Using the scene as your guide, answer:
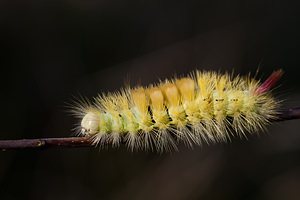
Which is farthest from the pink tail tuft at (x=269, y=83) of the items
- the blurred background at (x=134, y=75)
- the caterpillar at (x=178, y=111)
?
the blurred background at (x=134, y=75)

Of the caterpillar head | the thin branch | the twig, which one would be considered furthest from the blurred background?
the twig

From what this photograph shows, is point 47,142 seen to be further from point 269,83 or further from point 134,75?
point 134,75

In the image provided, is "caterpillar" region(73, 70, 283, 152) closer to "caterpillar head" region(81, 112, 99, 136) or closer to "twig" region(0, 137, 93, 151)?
"caterpillar head" region(81, 112, 99, 136)

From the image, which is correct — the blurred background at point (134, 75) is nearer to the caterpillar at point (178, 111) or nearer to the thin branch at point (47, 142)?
the caterpillar at point (178, 111)

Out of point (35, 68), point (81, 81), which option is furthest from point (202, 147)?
point (35, 68)

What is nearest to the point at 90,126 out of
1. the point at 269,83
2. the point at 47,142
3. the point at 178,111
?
the point at 47,142

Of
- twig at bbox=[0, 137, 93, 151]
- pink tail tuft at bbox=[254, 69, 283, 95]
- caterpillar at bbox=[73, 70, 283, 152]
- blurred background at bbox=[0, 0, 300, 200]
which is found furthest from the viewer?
blurred background at bbox=[0, 0, 300, 200]

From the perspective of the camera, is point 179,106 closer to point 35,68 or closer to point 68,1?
point 35,68

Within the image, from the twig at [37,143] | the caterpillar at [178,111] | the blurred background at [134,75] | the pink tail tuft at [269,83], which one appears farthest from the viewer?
the blurred background at [134,75]

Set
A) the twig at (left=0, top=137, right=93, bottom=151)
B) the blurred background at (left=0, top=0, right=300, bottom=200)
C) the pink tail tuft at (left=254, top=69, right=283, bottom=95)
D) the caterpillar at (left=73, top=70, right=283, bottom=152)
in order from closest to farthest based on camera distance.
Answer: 1. the twig at (left=0, top=137, right=93, bottom=151)
2. the pink tail tuft at (left=254, top=69, right=283, bottom=95)
3. the caterpillar at (left=73, top=70, right=283, bottom=152)
4. the blurred background at (left=0, top=0, right=300, bottom=200)
